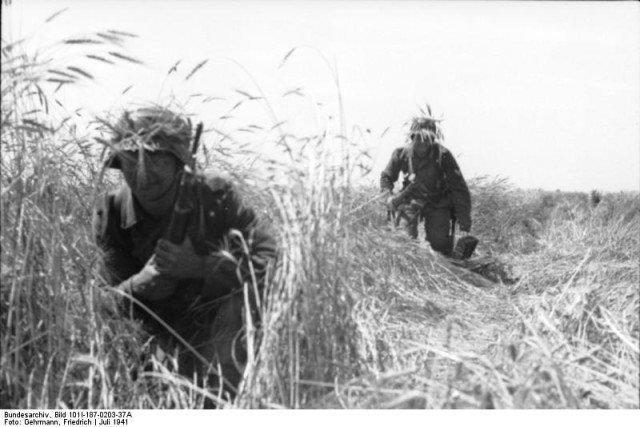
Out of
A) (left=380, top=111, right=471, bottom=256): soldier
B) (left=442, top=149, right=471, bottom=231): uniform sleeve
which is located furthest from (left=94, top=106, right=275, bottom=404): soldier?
(left=442, top=149, right=471, bottom=231): uniform sleeve

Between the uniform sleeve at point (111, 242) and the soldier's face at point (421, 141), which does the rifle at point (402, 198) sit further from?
the uniform sleeve at point (111, 242)

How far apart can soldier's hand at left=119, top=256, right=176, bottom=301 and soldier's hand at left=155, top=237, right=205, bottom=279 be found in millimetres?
35

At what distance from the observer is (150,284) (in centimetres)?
342

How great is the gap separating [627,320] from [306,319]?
4.38 feet

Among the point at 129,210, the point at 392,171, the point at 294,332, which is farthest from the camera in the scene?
the point at 392,171

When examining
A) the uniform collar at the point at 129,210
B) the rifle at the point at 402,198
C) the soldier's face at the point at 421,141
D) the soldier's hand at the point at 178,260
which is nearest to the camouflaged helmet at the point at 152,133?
the uniform collar at the point at 129,210

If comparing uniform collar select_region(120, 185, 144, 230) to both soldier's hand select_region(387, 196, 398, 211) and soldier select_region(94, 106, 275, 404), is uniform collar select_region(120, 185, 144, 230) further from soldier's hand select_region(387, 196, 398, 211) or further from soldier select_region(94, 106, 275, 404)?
soldier's hand select_region(387, 196, 398, 211)

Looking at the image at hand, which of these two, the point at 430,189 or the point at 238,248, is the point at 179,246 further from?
the point at 430,189

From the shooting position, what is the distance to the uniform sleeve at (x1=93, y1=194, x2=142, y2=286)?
3.63m

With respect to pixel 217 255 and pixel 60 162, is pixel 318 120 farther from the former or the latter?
pixel 60 162

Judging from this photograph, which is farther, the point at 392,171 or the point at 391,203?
the point at 392,171

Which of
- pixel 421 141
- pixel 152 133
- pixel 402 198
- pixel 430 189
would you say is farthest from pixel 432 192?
pixel 152 133

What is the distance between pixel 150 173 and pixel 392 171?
5295 mm

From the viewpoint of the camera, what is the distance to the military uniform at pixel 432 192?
27.2 feet
